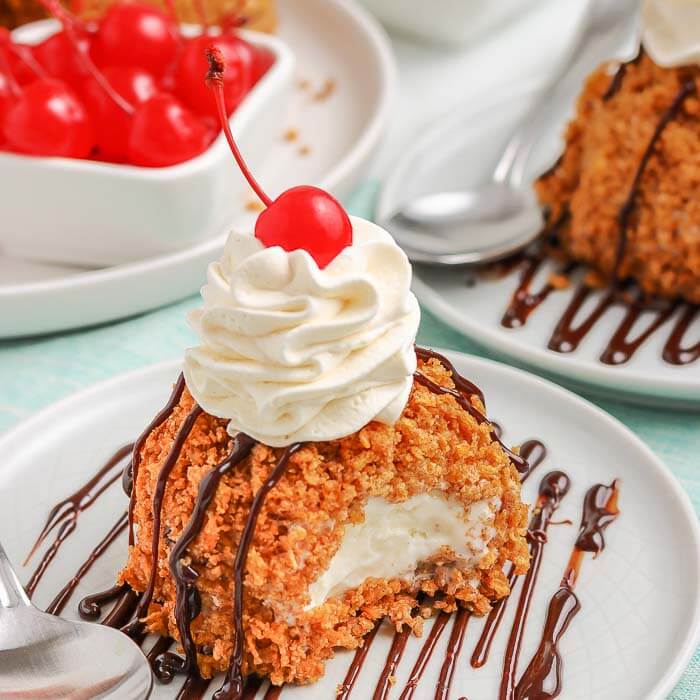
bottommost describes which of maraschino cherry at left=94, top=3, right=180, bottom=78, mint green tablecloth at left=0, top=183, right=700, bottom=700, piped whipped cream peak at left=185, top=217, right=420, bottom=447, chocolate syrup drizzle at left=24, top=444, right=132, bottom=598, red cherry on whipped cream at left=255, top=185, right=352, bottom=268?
mint green tablecloth at left=0, top=183, right=700, bottom=700

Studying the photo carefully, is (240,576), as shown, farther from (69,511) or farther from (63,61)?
(63,61)

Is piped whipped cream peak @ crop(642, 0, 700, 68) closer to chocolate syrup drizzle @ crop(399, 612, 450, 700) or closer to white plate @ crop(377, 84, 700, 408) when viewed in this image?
white plate @ crop(377, 84, 700, 408)

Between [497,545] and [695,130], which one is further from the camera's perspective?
[695,130]

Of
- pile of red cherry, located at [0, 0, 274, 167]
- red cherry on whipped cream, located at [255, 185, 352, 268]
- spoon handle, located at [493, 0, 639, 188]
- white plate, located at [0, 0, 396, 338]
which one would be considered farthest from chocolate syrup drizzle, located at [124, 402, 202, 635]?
spoon handle, located at [493, 0, 639, 188]

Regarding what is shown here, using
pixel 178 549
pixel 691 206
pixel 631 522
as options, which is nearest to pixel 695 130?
pixel 691 206

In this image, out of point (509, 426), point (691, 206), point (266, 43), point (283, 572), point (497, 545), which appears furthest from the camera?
point (266, 43)

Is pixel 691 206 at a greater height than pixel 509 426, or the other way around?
pixel 691 206

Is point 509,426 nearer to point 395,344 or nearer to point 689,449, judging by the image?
point 689,449
